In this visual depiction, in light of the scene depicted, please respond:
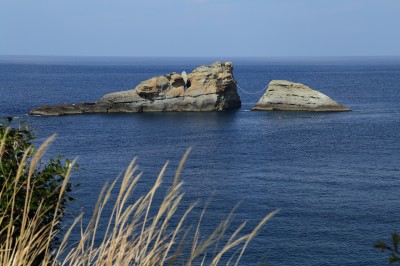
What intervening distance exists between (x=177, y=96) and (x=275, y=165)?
55.0 meters

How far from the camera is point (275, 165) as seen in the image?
66.6 meters

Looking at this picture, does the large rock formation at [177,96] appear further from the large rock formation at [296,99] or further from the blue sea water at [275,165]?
the large rock formation at [296,99]

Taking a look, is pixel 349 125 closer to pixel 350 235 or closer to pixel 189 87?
pixel 189 87

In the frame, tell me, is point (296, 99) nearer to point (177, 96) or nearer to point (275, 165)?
point (177, 96)

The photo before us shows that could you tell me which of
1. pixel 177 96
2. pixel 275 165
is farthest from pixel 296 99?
pixel 275 165

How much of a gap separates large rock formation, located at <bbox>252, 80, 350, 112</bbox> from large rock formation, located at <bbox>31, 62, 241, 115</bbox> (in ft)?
28.5

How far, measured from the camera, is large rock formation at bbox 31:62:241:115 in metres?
117

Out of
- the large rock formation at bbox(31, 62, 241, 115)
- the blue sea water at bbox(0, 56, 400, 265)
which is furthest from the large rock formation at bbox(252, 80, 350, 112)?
the large rock formation at bbox(31, 62, 241, 115)

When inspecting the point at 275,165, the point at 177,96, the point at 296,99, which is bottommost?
the point at 275,165

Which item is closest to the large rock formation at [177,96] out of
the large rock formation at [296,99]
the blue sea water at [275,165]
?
the blue sea water at [275,165]

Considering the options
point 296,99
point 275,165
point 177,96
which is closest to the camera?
point 275,165

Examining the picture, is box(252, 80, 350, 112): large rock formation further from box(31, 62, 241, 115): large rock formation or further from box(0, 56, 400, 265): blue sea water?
box(31, 62, 241, 115): large rock formation

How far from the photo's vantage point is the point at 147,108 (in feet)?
390

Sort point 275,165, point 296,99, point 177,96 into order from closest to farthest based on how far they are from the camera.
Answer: point 275,165, point 177,96, point 296,99
